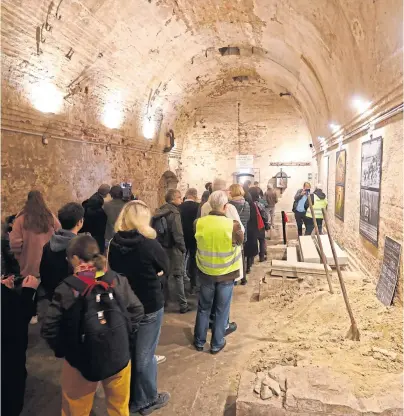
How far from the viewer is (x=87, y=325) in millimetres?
2193

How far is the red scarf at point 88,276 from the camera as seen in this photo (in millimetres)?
2225

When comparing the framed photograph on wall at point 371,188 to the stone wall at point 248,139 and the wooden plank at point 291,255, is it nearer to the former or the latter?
the wooden plank at point 291,255

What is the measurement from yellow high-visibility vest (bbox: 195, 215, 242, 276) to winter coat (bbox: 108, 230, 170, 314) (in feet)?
3.36

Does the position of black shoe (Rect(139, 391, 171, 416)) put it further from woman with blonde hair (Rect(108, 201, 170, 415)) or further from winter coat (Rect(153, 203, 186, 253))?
winter coat (Rect(153, 203, 186, 253))

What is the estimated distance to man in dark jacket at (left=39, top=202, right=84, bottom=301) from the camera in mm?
3000

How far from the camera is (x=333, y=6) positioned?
207 inches

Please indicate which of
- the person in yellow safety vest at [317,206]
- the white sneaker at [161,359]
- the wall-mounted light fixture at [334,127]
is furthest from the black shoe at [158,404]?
the wall-mounted light fixture at [334,127]

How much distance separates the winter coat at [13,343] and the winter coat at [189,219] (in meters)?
3.31

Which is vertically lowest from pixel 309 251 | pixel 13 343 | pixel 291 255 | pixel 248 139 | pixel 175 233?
pixel 291 255

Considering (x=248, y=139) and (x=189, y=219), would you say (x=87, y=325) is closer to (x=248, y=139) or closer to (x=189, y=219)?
(x=189, y=219)

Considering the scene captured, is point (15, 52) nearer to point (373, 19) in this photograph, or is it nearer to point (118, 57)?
point (118, 57)

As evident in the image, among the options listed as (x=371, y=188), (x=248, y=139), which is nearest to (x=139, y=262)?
(x=371, y=188)

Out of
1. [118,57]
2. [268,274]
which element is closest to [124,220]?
[268,274]

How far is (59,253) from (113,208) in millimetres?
2825
